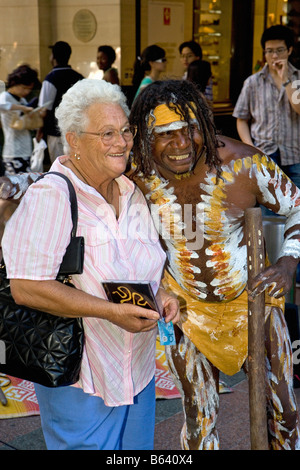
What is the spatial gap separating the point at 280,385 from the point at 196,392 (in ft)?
1.10

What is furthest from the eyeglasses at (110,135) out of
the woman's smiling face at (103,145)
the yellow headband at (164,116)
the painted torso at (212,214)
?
the painted torso at (212,214)

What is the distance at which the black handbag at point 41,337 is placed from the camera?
1.97 meters

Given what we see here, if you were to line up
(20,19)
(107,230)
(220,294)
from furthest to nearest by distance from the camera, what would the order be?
(20,19) < (220,294) < (107,230)

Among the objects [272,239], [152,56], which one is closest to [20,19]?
[152,56]

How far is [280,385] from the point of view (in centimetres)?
260

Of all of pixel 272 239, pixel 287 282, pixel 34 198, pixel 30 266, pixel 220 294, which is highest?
pixel 34 198

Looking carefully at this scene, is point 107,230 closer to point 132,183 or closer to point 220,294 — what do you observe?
point 132,183

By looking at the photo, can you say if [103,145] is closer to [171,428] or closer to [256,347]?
[256,347]

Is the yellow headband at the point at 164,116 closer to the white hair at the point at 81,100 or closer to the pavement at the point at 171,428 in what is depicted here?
the white hair at the point at 81,100

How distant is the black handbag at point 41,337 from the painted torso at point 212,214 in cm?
63

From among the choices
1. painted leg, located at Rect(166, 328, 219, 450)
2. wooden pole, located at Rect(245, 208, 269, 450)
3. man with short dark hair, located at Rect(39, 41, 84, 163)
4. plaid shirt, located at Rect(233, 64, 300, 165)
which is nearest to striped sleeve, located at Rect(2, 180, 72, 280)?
wooden pole, located at Rect(245, 208, 269, 450)

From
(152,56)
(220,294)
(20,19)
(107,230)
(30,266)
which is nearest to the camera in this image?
(30,266)

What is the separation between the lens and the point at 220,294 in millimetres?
2635

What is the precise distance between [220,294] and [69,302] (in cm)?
89
